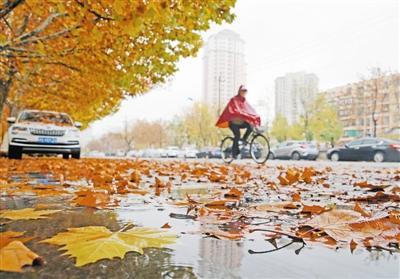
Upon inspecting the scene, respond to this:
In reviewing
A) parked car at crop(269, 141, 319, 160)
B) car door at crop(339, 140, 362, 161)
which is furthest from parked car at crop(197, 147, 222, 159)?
car door at crop(339, 140, 362, 161)

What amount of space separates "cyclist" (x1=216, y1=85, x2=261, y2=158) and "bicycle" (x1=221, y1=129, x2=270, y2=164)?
1.54 feet

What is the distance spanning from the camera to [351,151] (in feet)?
67.8

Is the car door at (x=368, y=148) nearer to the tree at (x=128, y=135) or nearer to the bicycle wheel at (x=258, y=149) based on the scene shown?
the bicycle wheel at (x=258, y=149)

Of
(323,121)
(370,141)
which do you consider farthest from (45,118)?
(323,121)

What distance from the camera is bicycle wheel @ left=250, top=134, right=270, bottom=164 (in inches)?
389

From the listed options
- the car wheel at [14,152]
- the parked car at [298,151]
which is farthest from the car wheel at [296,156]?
the car wheel at [14,152]

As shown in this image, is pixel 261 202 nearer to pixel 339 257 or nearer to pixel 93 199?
pixel 93 199

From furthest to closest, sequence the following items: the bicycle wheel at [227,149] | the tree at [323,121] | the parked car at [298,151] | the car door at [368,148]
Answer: the tree at [323,121] → the parked car at [298,151] → the car door at [368,148] → the bicycle wheel at [227,149]

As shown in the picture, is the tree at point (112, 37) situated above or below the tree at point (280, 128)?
below

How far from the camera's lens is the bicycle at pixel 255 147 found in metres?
9.73

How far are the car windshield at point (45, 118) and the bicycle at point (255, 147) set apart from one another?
4343mm

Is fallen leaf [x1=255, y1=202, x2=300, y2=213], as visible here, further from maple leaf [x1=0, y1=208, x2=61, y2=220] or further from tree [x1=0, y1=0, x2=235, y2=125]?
tree [x1=0, y1=0, x2=235, y2=125]

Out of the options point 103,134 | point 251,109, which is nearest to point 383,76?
point 251,109

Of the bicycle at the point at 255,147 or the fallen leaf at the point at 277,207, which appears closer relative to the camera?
the fallen leaf at the point at 277,207
